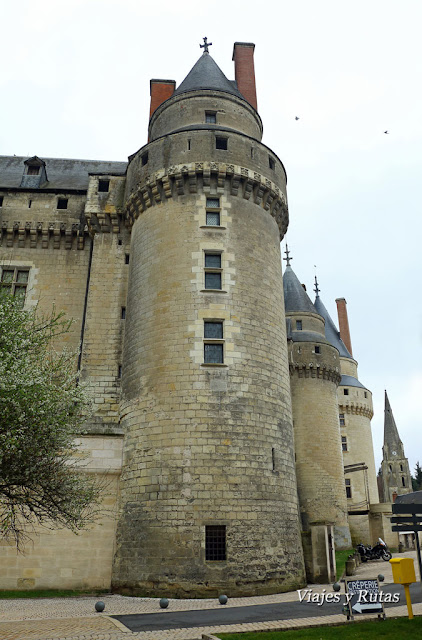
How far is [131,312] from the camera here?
18781 millimetres

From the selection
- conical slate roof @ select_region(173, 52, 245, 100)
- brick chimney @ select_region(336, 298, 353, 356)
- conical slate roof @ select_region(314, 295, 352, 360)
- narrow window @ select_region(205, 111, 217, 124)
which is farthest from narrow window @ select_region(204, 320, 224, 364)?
brick chimney @ select_region(336, 298, 353, 356)

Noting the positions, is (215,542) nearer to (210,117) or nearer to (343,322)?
(210,117)

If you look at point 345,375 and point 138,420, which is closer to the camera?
point 138,420

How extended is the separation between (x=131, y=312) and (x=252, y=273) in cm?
460

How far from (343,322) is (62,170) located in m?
28.0

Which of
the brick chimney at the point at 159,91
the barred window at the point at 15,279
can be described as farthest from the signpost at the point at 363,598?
the brick chimney at the point at 159,91

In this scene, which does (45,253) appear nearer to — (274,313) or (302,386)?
(274,313)

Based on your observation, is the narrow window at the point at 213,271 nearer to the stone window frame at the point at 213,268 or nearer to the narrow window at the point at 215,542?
the stone window frame at the point at 213,268

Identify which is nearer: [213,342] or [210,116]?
[213,342]

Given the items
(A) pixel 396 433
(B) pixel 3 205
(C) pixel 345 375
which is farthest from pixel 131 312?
(A) pixel 396 433

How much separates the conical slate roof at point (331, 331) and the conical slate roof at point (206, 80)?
22011mm

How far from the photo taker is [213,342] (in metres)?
16.8

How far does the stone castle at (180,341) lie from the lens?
585 inches

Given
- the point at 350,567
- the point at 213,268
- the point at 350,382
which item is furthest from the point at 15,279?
the point at 350,382
